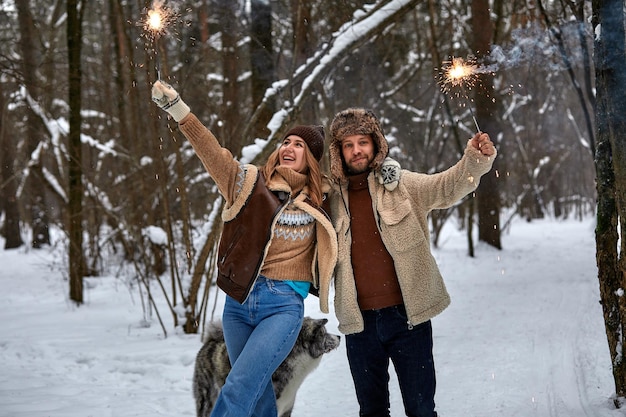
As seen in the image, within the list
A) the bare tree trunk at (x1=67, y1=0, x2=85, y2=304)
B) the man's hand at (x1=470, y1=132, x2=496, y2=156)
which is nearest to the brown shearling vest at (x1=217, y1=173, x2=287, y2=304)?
the man's hand at (x1=470, y1=132, x2=496, y2=156)

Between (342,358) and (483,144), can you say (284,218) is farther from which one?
(342,358)

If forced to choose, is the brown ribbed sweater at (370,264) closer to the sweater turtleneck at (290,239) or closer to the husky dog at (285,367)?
the sweater turtleneck at (290,239)

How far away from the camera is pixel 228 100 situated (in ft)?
28.2

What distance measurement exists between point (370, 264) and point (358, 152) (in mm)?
641

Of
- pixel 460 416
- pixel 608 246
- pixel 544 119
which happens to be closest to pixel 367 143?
pixel 608 246

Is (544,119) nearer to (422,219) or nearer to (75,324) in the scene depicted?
(75,324)

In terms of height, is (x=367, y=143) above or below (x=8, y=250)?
above

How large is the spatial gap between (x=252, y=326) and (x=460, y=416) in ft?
6.93

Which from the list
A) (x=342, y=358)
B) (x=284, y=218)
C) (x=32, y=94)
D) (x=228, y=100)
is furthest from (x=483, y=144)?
(x=32, y=94)

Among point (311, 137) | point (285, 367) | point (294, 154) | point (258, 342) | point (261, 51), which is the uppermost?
point (261, 51)

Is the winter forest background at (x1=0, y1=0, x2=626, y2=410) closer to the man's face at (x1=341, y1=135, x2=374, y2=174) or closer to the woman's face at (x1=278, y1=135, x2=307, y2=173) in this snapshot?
the man's face at (x1=341, y1=135, x2=374, y2=174)

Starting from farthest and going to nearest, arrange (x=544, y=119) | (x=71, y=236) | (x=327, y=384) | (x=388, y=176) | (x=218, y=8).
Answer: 1. (x=544, y=119)
2. (x=218, y=8)
3. (x=71, y=236)
4. (x=327, y=384)
5. (x=388, y=176)

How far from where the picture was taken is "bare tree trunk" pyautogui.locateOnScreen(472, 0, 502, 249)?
12.4 meters

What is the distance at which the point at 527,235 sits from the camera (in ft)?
61.5
